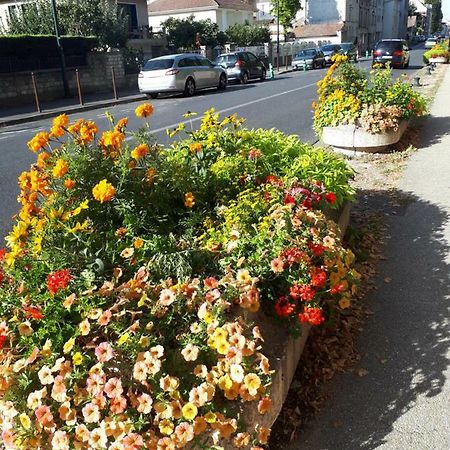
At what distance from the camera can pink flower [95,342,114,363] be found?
6.77 feet

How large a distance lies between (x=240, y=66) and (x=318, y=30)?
48.6 m

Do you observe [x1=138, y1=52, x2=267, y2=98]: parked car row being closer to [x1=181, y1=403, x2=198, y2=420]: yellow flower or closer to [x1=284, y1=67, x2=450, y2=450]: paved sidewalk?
[x1=284, y1=67, x2=450, y2=450]: paved sidewalk

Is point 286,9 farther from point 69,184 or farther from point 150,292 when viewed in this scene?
point 150,292

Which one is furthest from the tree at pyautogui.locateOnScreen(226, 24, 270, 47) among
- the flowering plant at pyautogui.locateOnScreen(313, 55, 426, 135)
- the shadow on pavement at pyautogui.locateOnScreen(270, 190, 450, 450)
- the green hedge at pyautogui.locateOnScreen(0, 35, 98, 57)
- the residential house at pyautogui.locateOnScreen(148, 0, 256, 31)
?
the shadow on pavement at pyautogui.locateOnScreen(270, 190, 450, 450)

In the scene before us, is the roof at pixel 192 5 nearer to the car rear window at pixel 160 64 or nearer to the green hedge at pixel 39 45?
the green hedge at pixel 39 45

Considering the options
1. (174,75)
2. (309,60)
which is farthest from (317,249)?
(309,60)

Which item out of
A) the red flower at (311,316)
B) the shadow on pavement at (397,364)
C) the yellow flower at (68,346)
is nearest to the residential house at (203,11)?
the shadow on pavement at (397,364)

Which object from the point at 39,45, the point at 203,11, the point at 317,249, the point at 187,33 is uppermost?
the point at 203,11

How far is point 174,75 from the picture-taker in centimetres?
2012

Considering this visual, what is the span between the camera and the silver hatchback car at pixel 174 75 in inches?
798

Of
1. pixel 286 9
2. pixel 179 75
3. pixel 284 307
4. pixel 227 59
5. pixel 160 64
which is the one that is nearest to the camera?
pixel 284 307

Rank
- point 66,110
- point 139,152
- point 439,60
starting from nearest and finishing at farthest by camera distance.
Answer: point 139,152, point 66,110, point 439,60

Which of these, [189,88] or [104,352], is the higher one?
[104,352]

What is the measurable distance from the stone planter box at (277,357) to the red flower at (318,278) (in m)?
0.33
